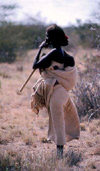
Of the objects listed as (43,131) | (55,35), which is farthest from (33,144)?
(55,35)

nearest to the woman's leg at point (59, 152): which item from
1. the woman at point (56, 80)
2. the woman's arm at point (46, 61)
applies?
the woman at point (56, 80)

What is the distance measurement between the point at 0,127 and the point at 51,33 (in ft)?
10.00

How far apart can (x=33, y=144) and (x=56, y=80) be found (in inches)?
64.2

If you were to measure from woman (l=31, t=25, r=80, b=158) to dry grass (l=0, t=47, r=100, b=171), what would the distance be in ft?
1.14

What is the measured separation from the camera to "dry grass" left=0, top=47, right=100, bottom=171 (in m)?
4.71

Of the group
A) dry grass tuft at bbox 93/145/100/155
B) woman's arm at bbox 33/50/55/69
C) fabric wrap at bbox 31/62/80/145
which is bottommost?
dry grass tuft at bbox 93/145/100/155

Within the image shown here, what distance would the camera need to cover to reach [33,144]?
6.28m

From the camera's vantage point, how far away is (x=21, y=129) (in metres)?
7.20

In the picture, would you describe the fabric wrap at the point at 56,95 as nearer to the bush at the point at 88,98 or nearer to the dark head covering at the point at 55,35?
the dark head covering at the point at 55,35

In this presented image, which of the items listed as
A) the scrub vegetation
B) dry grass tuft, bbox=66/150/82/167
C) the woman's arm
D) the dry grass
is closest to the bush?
the scrub vegetation

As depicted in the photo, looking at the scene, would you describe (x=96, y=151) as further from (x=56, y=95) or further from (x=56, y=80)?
(x=56, y=80)

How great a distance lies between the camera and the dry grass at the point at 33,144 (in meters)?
4.71

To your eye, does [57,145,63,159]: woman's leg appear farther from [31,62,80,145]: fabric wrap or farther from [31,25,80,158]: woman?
[31,62,80,145]: fabric wrap

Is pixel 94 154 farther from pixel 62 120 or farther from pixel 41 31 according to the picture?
pixel 41 31
